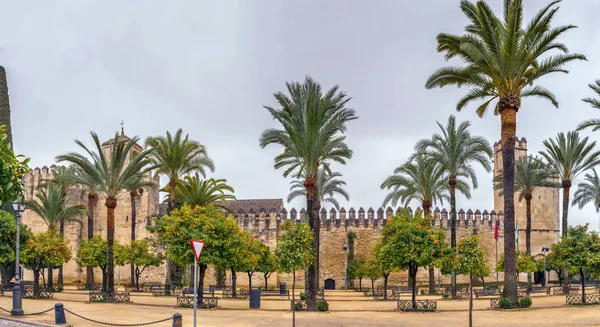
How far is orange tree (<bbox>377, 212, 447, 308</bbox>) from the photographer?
896 inches

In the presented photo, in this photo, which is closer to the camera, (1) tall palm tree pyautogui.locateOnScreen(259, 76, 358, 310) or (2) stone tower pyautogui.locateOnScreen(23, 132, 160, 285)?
(1) tall palm tree pyautogui.locateOnScreen(259, 76, 358, 310)

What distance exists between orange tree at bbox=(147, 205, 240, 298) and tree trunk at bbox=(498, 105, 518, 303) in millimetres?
10429

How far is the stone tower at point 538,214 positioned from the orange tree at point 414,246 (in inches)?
1105

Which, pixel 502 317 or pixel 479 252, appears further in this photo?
pixel 502 317

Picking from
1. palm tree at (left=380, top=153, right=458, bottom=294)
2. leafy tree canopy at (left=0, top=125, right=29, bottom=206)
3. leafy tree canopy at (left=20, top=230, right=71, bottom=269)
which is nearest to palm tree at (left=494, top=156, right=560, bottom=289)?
palm tree at (left=380, top=153, right=458, bottom=294)

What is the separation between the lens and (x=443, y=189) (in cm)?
3784

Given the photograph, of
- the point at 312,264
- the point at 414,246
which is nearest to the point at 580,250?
A: the point at 414,246

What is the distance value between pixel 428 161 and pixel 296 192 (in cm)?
993

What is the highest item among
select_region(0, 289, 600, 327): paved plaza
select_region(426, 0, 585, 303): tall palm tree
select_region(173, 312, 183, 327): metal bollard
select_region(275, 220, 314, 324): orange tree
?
select_region(426, 0, 585, 303): tall palm tree

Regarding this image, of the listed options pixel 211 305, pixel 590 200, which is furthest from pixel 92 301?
pixel 590 200

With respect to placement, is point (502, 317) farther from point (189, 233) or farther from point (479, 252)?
point (189, 233)

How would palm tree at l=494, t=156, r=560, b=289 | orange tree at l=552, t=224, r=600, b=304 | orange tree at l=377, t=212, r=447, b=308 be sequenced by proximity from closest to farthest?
orange tree at l=377, t=212, r=447, b=308 < orange tree at l=552, t=224, r=600, b=304 < palm tree at l=494, t=156, r=560, b=289

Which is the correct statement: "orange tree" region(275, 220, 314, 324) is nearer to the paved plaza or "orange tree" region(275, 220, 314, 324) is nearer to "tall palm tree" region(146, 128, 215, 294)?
the paved plaza

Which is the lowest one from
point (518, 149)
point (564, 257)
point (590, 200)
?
point (564, 257)
